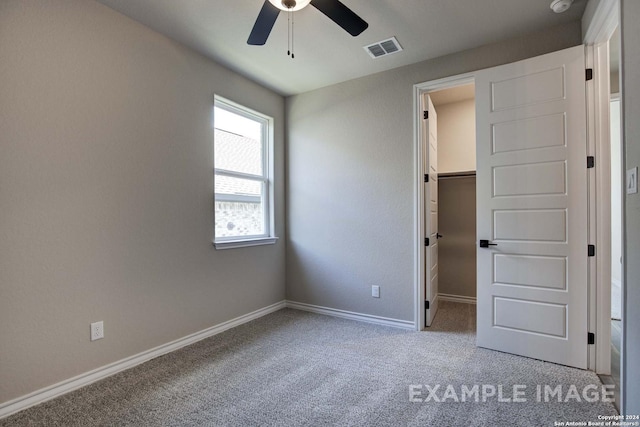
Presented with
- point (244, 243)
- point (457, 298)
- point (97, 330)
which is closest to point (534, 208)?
point (457, 298)

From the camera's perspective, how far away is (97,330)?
2.20 metres

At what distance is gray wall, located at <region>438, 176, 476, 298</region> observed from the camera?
411cm

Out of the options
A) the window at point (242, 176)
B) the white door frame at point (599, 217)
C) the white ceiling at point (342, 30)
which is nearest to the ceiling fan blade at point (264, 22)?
the white ceiling at point (342, 30)

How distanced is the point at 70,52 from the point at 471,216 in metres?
Answer: 4.27

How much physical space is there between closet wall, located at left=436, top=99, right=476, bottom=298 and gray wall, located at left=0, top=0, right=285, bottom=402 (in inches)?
113

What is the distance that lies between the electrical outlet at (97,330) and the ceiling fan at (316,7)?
2.21 meters

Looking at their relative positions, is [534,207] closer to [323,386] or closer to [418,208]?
[418,208]

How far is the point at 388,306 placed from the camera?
3.27 m

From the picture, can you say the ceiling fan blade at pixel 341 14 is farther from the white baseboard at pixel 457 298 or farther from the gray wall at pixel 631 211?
the white baseboard at pixel 457 298

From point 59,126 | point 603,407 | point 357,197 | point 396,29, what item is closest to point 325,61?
point 396,29

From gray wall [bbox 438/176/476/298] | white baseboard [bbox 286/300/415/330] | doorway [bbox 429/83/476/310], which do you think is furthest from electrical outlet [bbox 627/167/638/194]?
gray wall [bbox 438/176/476/298]

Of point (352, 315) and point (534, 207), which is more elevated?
point (534, 207)

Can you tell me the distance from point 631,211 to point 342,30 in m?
2.19

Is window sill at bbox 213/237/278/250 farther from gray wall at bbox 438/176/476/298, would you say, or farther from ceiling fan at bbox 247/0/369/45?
gray wall at bbox 438/176/476/298
